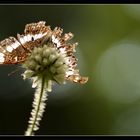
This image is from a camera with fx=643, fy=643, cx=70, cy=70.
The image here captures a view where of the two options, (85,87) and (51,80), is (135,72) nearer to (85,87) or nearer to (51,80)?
(85,87)

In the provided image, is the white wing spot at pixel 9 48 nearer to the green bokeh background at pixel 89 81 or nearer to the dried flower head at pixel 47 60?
the dried flower head at pixel 47 60

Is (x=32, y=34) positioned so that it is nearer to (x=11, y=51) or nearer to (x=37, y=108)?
(x=11, y=51)

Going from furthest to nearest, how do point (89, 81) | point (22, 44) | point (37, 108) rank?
point (89, 81), point (22, 44), point (37, 108)

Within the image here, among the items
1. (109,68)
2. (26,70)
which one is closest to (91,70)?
(109,68)

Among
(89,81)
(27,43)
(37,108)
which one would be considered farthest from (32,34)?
(89,81)

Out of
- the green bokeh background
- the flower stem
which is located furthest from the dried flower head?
the green bokeh background

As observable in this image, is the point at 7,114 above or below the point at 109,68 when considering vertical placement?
below
